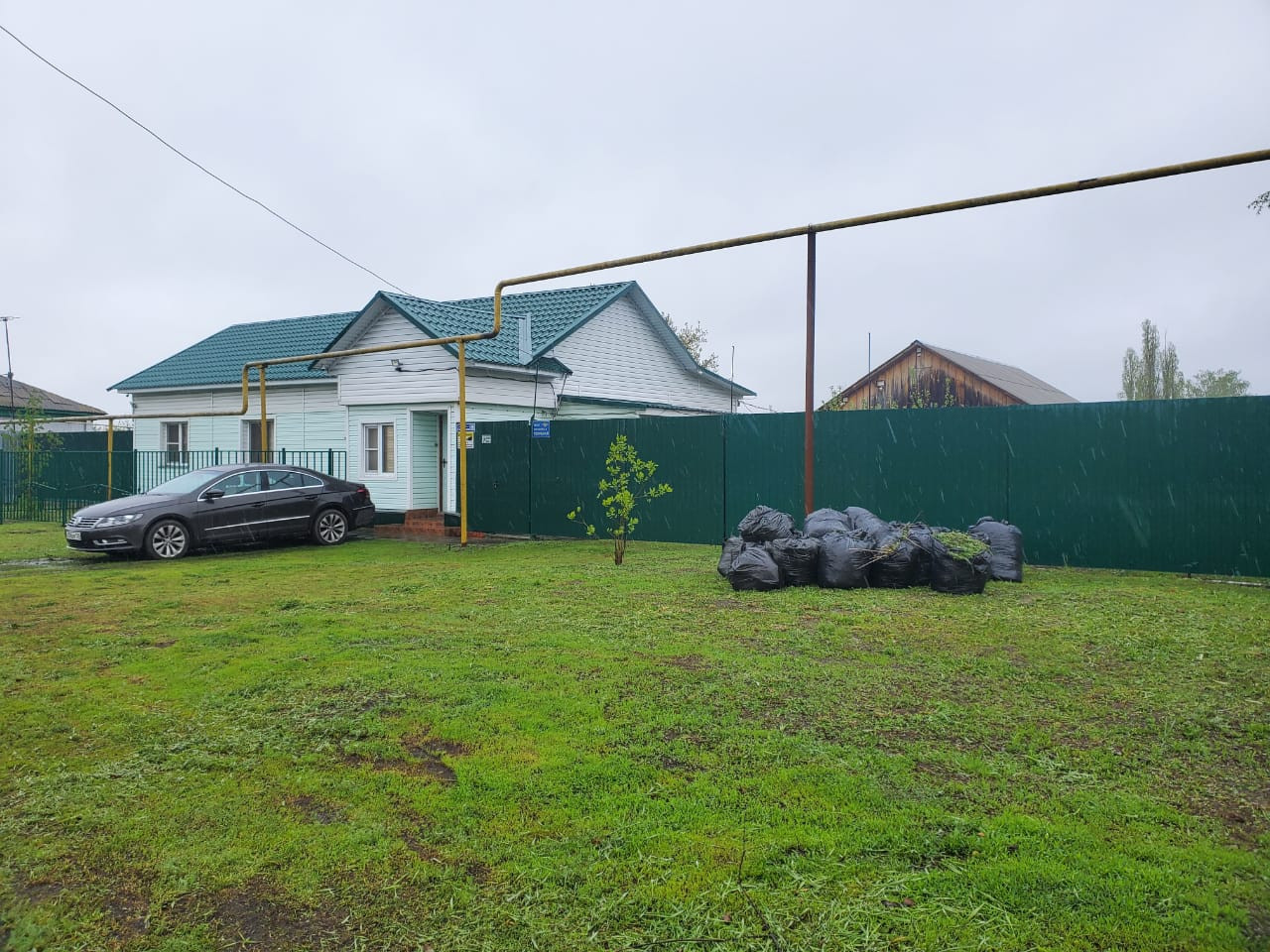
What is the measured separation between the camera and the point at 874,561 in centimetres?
930

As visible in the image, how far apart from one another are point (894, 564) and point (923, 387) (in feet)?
85.9

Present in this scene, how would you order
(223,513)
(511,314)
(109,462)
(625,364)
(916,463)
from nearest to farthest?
(916,463), (223,513), (109,462), (511,314), (625,364)

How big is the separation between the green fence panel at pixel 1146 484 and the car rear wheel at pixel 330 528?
11148mm

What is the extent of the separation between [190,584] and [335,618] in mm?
3723

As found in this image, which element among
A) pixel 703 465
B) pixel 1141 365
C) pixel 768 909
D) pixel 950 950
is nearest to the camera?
pixel 950 950

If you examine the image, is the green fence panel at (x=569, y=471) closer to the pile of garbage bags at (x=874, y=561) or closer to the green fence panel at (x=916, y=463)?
the green fence panel at (x=916, y=463)

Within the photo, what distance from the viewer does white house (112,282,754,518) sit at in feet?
59.1

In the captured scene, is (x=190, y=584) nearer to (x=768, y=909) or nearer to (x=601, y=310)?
(x=768, y=909)

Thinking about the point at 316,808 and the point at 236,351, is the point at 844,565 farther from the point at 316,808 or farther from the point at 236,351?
the point at 236,351

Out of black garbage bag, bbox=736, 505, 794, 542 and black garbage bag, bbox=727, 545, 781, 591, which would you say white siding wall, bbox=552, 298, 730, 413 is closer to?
black garbage bag, bbox=736, 505, 794, 542

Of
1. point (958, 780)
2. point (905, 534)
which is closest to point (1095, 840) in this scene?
point (958, 780)

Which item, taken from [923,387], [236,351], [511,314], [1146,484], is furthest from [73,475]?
[923,387]

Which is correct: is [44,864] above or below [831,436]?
below

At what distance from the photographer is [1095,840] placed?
10.7 ft
